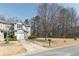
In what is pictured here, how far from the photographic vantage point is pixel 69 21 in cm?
1634

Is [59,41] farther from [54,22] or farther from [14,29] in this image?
[14,29]

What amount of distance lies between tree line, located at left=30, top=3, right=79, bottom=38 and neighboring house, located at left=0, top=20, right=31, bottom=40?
11 centimetres

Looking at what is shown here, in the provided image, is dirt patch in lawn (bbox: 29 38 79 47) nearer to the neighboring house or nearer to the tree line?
the tree line

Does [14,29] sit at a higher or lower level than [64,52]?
higher

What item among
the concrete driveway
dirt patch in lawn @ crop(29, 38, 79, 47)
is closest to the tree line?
dirt patch in lawn @ crop(29, 38, 79, 47)

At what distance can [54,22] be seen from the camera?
53.7ft

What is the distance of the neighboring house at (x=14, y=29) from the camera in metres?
16.3

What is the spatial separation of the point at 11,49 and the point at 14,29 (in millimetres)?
288

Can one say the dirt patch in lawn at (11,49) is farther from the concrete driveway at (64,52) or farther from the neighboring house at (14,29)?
the concrete driveway at (64,52)

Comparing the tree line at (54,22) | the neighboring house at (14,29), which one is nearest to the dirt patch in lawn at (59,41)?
the tree line at (54,22)

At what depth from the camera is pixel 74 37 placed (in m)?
16.3

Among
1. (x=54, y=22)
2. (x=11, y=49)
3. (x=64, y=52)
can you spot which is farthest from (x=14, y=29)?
(x=64, y=52)

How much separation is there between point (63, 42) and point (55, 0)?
0.61 metres

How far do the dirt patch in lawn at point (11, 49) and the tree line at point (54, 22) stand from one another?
271 millimetres
